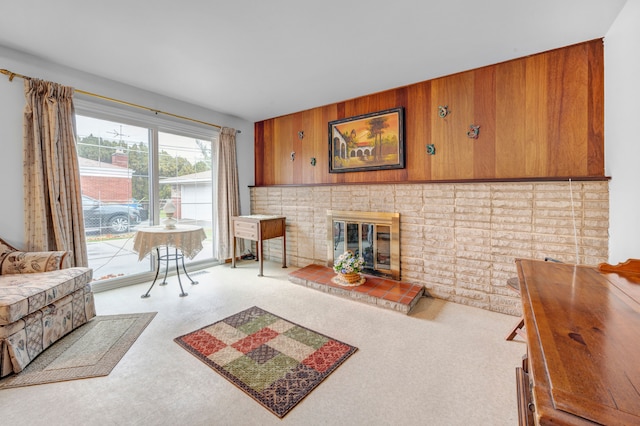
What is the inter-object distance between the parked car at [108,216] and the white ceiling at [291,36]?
1468 millimetres

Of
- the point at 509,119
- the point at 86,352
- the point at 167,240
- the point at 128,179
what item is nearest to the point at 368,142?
the point at 509,119

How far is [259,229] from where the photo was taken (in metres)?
3.85

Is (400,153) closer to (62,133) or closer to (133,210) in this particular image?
(133,210)

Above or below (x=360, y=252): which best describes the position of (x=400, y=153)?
above

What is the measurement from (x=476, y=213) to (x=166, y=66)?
11.5ft

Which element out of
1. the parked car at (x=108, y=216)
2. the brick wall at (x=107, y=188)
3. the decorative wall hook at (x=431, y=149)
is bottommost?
the parked car at (x=108, y=216)

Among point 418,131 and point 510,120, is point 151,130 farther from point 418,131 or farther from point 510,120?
point 510,120

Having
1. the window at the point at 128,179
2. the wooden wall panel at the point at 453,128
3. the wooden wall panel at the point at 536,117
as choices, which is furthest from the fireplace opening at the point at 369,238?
the window at the point at 128,179

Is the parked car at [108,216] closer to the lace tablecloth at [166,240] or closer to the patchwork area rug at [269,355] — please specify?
the lace tablecloth at [166,240]

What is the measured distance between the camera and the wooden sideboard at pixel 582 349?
0.48 metres

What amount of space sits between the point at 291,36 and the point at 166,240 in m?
2.38

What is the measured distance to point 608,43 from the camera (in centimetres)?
214

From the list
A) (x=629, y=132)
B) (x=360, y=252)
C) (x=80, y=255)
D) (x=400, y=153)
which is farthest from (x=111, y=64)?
(x=629, y=132)

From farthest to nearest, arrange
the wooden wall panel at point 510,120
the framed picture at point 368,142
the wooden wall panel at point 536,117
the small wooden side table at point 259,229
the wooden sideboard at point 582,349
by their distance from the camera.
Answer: the small wooden side table at point 259,229 < the framed picture at point 368,142 < the wooden wall panel at point 510,120 < the wooden wall panel at point 536,117 < the wooden sideboard at point 582,349
